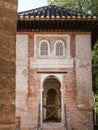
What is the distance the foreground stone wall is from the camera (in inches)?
120

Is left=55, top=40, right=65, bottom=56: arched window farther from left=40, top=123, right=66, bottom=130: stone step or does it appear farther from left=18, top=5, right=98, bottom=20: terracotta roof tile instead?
left=40, top=123, right=66, bottom=130: stone step

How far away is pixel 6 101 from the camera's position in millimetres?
3082

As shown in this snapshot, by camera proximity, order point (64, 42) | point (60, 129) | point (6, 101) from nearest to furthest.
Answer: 1. point (6, 101)
2. point (60, 129)
3. point (64, 42)

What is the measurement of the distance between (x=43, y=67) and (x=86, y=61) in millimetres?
1838

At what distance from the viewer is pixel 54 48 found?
1335 cm

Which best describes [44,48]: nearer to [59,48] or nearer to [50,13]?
[59,48]

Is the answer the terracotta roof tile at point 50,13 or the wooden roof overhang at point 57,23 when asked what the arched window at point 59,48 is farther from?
the terracotta roof tile at point 50,13

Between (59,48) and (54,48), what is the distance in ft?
0.70

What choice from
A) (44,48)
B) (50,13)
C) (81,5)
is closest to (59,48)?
(44,48)

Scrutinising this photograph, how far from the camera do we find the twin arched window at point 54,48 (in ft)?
43.7

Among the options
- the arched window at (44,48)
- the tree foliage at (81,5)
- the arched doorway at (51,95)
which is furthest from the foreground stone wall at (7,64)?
the tree foliage at (81,5)

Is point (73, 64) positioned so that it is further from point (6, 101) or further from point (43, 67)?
point (6, 101)

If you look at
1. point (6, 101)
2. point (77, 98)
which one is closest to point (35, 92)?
point (77, 98)

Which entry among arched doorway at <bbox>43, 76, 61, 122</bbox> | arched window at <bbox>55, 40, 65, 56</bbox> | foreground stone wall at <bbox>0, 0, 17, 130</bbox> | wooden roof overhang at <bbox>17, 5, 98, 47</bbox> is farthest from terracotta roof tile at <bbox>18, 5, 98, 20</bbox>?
foreground stone wall at <bbox>0, 0, 17, 130</bbox>
